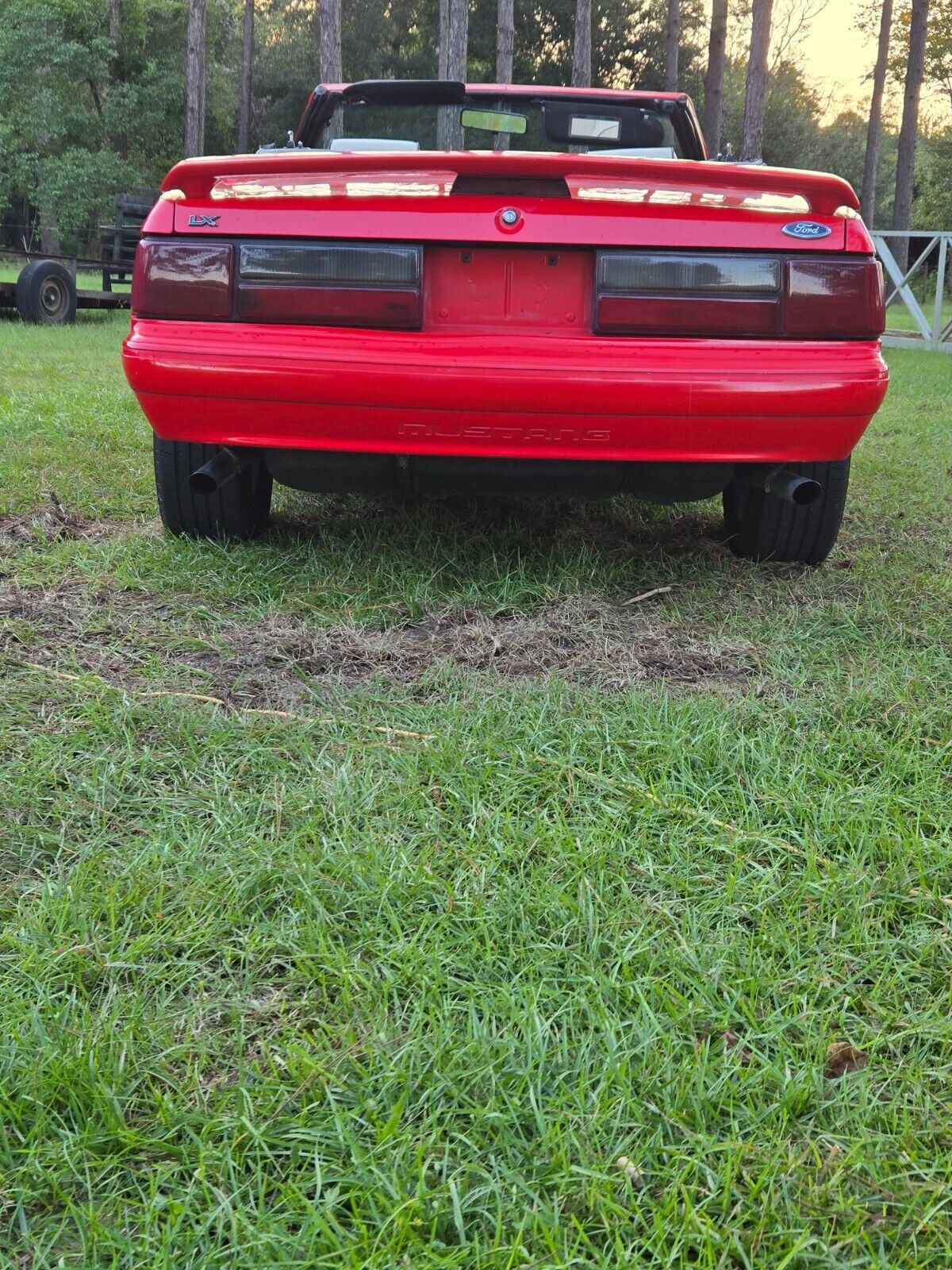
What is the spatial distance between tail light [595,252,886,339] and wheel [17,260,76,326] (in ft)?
34.2

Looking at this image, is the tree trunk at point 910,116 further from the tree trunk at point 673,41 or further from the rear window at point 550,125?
the rear window at point 550,125

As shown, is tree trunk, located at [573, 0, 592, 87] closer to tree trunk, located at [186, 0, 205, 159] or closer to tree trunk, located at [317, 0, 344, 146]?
tree trunk, located at [317, 0, 344, 146]

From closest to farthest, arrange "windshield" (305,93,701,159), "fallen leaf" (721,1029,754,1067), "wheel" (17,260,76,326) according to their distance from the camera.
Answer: "fallen leaf" (721,1029,754,1067), "windshield" (305,93,701,159), "wheel" (17,260,76,326)

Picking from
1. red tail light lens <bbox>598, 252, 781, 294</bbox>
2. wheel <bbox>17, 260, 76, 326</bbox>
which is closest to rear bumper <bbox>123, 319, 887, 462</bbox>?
red tail light lens <bbox>598, 252, 781, 294</bbox>

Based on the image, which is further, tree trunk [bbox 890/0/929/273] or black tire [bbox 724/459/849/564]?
tree trunk [bbox 890/0/929/273]

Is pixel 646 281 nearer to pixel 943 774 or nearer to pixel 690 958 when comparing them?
pixel 943 774

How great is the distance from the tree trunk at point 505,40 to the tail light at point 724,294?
20.4m

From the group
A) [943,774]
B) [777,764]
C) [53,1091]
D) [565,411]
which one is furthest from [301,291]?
[53,1091]

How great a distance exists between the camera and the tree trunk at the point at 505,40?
Answer: 21.0m

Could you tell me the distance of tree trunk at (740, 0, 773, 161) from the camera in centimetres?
1947

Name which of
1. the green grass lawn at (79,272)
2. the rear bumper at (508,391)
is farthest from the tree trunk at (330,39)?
the rear bumper at (508,391)

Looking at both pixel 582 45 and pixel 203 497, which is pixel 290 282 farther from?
pixel 582 45

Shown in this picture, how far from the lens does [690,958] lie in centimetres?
147

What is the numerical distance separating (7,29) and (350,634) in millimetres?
28863
